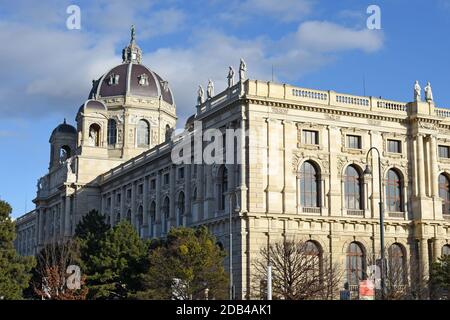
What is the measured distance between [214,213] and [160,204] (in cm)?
1780

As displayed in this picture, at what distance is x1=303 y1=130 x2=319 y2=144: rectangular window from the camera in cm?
6300

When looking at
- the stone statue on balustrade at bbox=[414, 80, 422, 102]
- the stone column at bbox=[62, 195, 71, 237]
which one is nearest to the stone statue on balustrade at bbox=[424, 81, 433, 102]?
the stone statue on balustrade at bbox=[414, 80, 422, 102]

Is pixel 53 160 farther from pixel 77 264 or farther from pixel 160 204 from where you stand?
pixel 77 264

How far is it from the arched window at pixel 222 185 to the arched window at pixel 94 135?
48.2 metres

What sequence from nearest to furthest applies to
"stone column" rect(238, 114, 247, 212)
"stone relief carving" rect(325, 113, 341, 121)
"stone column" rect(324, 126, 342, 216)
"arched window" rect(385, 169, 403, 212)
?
1. "stone column" rect(238, 114, 247, 212)
2. "stone column" rect(324, 126, 342, 216)
3. "stone relief carving" rect(325, 113, 341, 121)
4. "arched window" rect(385, 169, 403, 212)

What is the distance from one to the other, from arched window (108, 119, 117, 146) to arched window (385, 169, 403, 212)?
56539mm

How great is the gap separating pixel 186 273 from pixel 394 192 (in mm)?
25690

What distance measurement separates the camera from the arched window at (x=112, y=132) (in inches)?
4483

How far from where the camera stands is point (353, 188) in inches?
2542

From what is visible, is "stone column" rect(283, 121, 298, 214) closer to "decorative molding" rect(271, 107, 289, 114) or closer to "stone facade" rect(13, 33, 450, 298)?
"stone facade" rect(13, 33, 450, 298)

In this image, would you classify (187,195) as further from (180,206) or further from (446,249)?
(446,249)

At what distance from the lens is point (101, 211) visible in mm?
100875

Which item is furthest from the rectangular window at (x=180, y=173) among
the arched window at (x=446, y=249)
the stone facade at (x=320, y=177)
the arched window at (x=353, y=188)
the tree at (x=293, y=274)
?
the arched window at (x=446, y=249)
